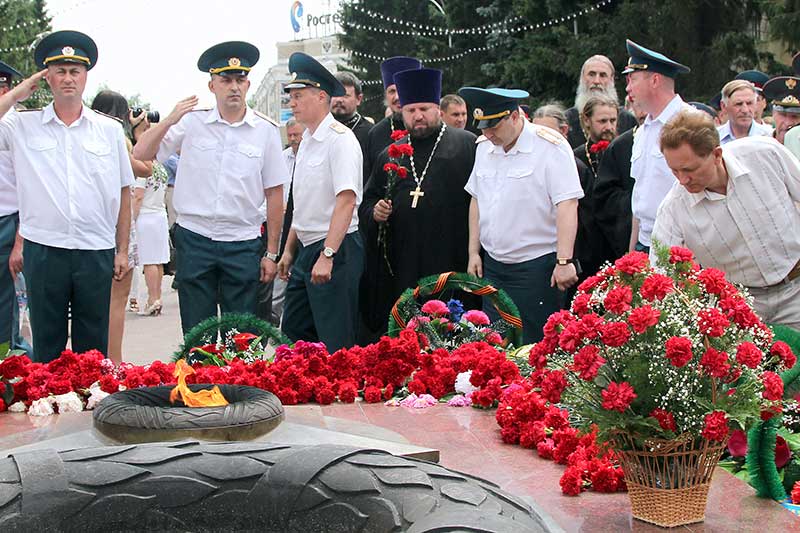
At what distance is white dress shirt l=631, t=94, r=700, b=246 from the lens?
625 centimetres

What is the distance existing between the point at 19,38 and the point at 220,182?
32920mm

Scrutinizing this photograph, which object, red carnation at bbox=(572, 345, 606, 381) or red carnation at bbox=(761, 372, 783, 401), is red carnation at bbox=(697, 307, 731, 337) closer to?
red carnation at bbox=(761, 372, 783, 401)

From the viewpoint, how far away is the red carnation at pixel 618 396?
318 centimetres

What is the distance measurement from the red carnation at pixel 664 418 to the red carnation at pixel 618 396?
0.27 feet

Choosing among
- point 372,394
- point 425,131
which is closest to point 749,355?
point 372,394

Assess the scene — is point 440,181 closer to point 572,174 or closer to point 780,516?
point 572,174

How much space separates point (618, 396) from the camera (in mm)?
3191

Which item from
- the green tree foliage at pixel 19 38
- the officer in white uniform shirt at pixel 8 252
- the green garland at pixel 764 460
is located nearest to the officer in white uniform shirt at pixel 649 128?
the green garland at pixel 764 460

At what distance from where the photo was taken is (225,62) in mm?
6531

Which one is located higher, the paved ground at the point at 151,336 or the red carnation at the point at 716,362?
the red carnation at the point at 716,362

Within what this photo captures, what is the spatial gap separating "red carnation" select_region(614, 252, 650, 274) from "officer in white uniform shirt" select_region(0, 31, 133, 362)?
365cm

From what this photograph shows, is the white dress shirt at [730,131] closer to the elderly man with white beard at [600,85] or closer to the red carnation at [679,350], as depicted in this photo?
the elderly man with white beard at [600,85]

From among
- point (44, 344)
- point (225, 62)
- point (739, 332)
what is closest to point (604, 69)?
point (225, 62)

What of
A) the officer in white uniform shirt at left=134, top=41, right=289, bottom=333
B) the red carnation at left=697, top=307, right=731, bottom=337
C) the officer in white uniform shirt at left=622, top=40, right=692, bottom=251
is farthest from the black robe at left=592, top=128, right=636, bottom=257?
the red carnation at left=697, top=307, right=731, bottom=337
